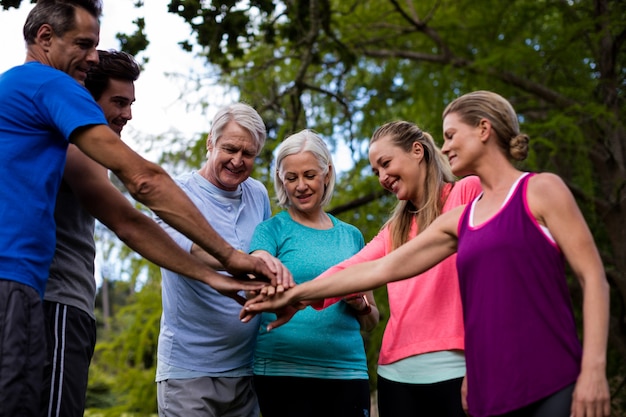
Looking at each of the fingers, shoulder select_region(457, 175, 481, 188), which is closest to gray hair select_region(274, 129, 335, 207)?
the fingers

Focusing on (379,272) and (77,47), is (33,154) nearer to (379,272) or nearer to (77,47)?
(77,47)

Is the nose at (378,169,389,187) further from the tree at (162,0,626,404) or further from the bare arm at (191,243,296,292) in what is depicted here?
the tree at (162,0,626,404)

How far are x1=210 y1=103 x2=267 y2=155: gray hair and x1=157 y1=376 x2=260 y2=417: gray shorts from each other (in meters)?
1.03

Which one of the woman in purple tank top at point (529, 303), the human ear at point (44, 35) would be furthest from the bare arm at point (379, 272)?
the human ear at point (44, 35)

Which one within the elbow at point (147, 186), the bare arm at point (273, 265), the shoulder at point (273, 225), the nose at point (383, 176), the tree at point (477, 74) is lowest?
the bare arm at point (273, 265)

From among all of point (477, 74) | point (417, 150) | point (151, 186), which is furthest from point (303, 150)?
point (477, 74)

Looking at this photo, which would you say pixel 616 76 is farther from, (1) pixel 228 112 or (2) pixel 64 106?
(2) pixel 64 106

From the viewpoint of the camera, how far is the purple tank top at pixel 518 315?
2.27 meters

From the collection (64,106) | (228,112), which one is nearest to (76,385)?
(64,106)

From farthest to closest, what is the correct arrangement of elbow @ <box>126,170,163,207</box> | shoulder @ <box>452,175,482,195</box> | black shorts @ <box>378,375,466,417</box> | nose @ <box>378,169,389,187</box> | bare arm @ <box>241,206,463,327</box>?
nose @ <box>378,169,389,187</box>, shoulder @ <box>452,175,482,195</box>, black shorts @ <box>378,375,466,417</box>, bare arm @ <box>241,206,463,327</box>, elbow @ <box>126,170,163,207</box>

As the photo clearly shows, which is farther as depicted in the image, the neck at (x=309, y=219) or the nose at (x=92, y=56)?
the neck at (x=309, y=219)

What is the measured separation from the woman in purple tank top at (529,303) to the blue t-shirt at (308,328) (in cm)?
78

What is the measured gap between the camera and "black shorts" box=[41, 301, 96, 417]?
7.96 ft

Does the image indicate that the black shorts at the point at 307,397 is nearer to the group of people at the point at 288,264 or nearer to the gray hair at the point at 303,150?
the group of people at the point at 288,264
